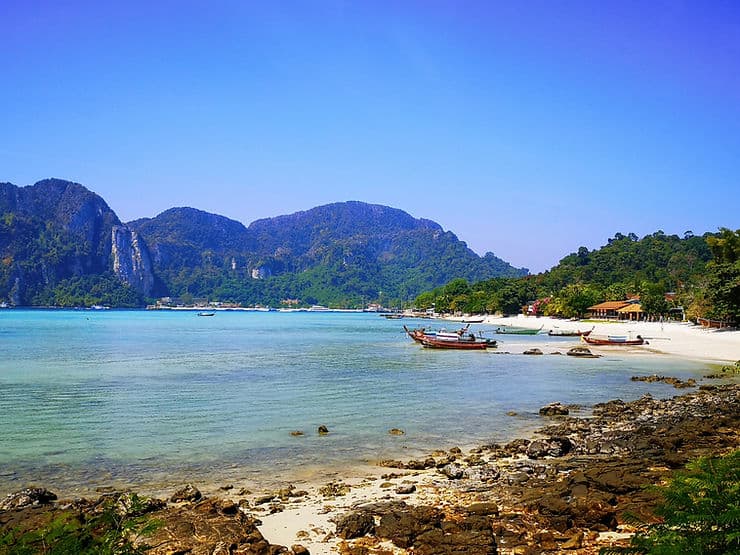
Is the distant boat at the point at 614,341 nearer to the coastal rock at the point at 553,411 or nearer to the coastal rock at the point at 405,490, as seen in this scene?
the coastal rock at the point at 553,411

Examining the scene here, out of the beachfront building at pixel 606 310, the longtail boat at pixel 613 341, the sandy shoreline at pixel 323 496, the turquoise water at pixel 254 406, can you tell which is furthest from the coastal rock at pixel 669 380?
the beachfront building at pixel 606 310

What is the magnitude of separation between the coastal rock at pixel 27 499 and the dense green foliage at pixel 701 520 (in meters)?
9.59

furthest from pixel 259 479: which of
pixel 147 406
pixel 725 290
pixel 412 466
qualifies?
pixel 725 290

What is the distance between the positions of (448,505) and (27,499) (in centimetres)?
732

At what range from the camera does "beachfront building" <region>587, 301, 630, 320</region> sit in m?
102

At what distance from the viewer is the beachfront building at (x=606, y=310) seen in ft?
335

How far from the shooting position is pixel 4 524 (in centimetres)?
880

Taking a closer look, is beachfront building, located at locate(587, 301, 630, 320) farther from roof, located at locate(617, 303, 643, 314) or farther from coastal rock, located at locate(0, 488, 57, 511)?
coastal rock, located at locate(0, 488, 57, 511)

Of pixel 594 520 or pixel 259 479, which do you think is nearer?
pixel 594 520

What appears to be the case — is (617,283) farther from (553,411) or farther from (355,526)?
(355,526)

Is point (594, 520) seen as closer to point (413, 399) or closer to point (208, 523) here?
point (208, 523)

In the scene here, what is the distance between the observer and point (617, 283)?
128 meters

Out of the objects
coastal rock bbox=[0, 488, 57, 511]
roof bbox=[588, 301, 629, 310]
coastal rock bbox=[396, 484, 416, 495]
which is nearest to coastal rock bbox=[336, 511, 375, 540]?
coastal rock bbox=[396, 484, 416, 495]

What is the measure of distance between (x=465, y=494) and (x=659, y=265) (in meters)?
153
